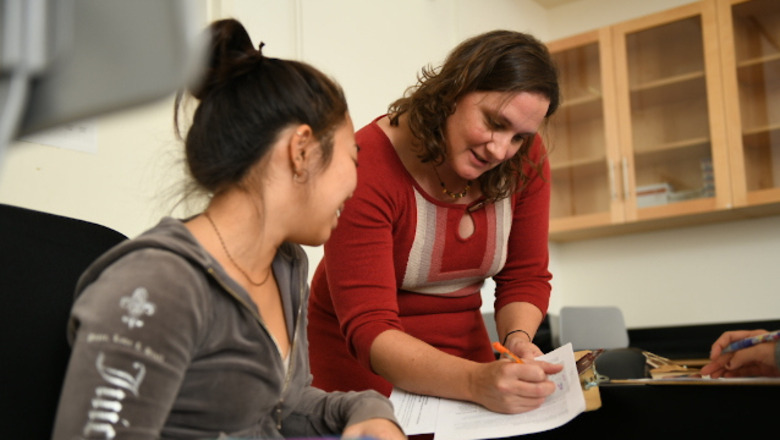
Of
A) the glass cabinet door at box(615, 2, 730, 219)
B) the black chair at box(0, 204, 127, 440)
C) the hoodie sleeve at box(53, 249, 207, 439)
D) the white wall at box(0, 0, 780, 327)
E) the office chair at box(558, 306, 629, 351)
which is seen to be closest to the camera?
the hoodie sleeve at box(53, 249, 207, 439)

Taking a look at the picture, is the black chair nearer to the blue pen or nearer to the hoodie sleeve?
the hoodie sleeve

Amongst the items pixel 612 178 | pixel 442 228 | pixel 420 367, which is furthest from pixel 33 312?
pixel 612 178

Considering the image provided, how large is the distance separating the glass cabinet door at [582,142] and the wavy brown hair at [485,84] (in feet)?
7.61

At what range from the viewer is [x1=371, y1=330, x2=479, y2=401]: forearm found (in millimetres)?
1102

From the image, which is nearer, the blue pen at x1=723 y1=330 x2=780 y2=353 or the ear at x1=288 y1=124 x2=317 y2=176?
the ear at x1=288 y1=124 x2=317 y2=176

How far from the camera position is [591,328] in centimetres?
297

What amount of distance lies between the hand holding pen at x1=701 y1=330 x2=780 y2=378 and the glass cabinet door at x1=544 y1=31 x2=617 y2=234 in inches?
92.4

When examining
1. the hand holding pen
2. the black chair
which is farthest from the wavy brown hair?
the black chair

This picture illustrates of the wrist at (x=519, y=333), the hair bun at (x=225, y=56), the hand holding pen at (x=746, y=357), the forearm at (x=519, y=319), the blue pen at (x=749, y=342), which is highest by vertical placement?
the hair bun at (x=225, y=56)

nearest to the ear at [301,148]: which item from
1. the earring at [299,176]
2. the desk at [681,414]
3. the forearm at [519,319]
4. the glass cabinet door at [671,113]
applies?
the earring at [299,176]

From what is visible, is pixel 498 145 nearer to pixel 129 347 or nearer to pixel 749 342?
pixel 749 342

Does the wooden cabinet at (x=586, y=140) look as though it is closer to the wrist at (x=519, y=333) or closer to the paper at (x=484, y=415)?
the wrist at (x=519, y=333)

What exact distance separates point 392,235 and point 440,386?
0.29 metres

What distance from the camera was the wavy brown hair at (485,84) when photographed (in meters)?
1.26
